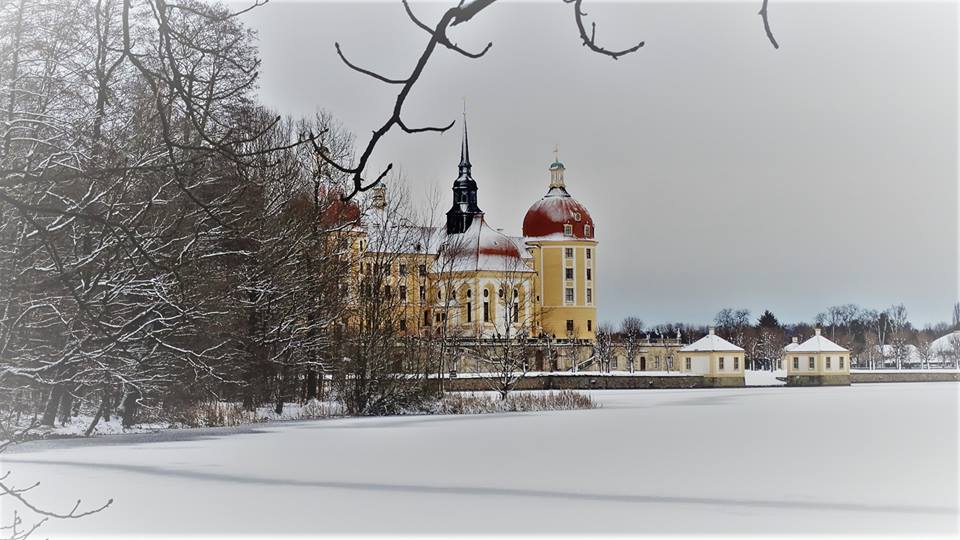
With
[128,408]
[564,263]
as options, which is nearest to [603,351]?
[564,263]

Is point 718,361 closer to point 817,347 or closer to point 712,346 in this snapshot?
point 712,346

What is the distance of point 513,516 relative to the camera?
1205 cm

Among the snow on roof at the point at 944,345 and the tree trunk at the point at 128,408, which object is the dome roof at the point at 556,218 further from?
the tree trunk at the point at 128,408

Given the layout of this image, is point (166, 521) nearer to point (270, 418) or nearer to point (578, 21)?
point (578, 21)

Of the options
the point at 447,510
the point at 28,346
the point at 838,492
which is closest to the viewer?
the point at 447,510

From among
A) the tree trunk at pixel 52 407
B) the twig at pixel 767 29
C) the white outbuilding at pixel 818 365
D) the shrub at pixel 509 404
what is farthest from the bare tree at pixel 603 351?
the twig at pixel 767 29

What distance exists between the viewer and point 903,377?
73.6m

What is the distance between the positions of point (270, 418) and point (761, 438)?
1267 centimetres

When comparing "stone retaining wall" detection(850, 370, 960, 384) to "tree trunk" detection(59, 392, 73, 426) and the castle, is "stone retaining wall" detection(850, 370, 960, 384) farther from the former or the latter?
"tree trunk" detection(59, 392, 73, 426)

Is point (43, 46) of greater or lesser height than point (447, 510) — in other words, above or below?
above

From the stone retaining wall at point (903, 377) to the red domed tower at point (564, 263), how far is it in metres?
16.6

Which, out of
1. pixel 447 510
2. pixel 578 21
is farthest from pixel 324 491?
pixel 578 21

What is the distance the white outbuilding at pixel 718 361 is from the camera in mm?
64438

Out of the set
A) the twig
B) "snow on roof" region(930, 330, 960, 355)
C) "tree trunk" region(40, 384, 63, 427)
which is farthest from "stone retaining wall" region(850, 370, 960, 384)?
the twig
